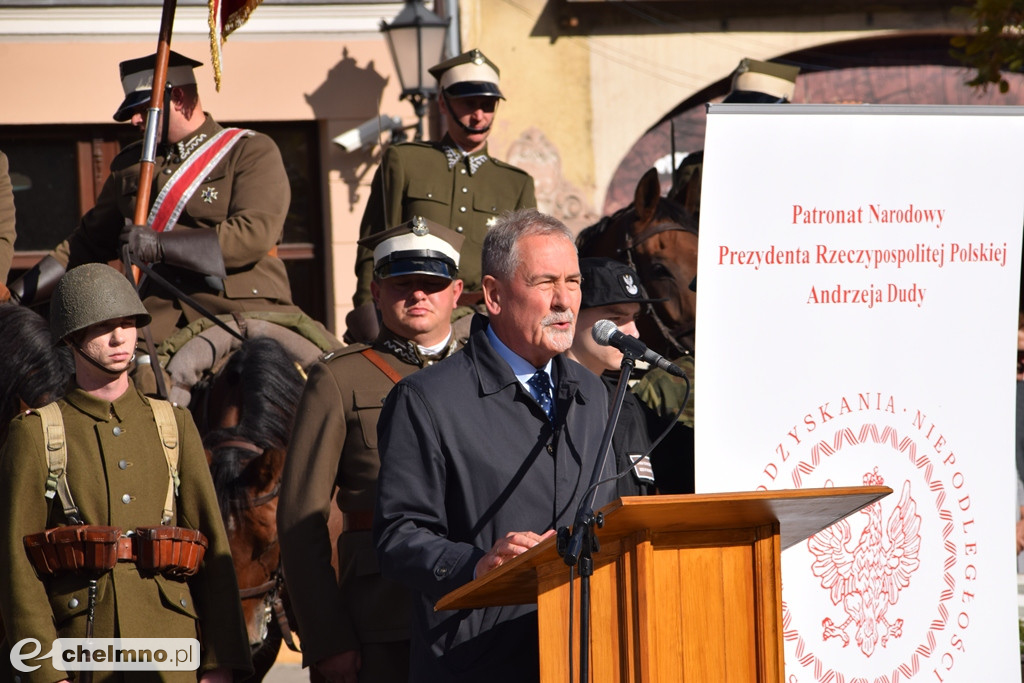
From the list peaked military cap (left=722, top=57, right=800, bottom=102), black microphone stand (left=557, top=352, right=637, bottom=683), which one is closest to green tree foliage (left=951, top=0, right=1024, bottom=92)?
peaked military cap (left=722, top=57, right=800, bottom=102)

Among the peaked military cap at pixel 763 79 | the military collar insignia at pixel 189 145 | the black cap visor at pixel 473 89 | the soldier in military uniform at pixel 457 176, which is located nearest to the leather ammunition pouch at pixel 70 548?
the soldier in military uniform at pixel 457 176

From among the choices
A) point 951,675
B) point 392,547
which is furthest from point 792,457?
point 392,547

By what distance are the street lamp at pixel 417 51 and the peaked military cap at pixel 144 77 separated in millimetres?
3410

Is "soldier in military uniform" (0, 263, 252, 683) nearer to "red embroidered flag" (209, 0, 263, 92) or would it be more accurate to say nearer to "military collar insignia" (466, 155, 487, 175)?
"red embroidered flag" (209, 0, 263, 92)

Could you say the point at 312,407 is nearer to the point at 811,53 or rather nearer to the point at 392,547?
the point at 392,547

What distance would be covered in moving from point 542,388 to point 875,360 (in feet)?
2.78

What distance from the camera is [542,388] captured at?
3.37 metres

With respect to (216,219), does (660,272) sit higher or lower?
lower

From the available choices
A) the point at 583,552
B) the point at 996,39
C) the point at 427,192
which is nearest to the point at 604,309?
the point at 427,192

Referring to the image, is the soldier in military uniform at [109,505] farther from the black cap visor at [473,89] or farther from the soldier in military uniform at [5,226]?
the black cap visor at [473,89]

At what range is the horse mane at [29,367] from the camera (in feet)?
16.8

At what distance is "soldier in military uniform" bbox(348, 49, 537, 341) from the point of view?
20.7 ft

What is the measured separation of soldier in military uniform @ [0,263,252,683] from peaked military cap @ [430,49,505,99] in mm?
2558

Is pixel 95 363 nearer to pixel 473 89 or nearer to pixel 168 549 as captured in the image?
pixel 168 549
